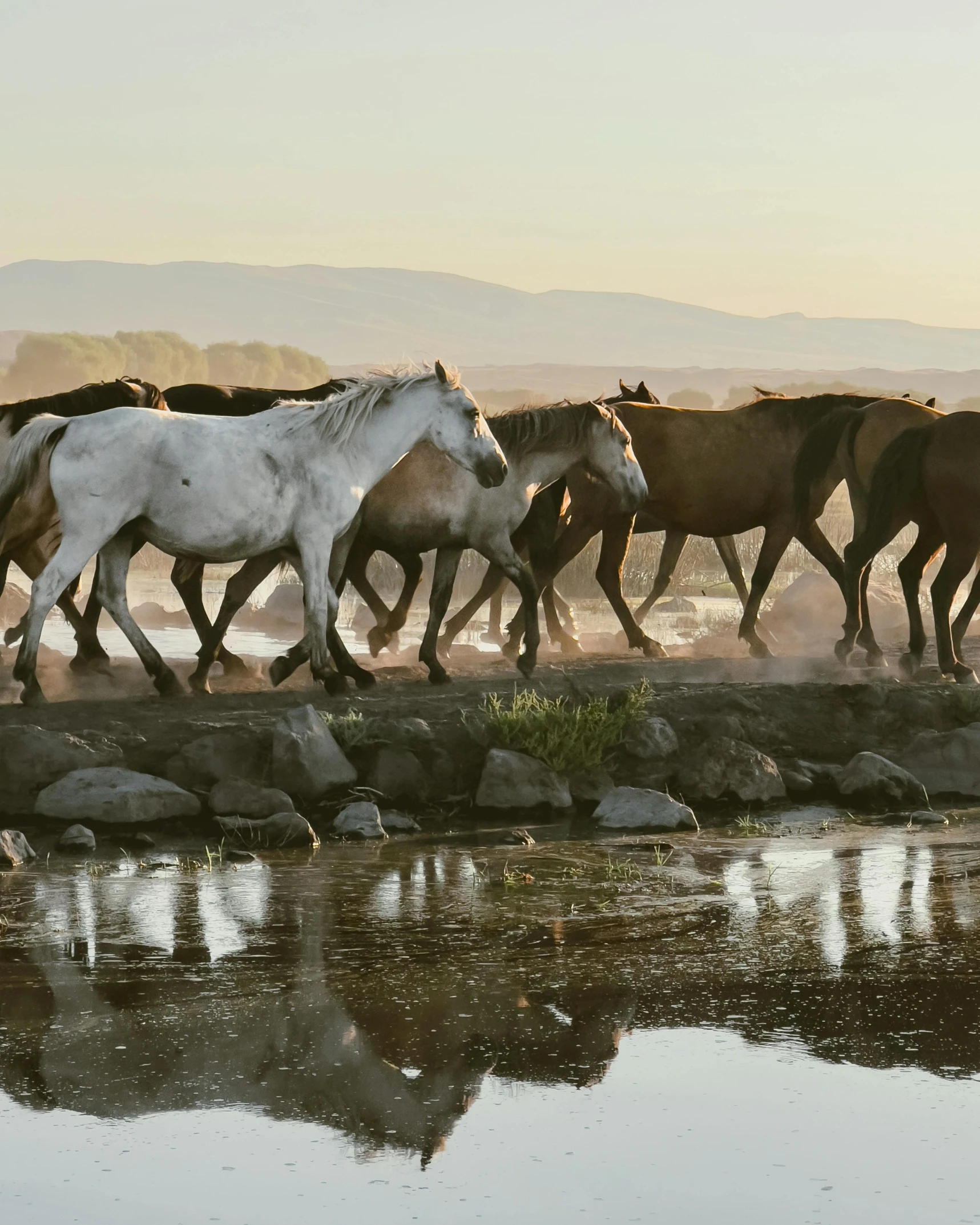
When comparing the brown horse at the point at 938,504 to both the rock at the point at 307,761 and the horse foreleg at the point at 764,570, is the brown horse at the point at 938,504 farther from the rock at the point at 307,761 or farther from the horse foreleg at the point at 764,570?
the rock at the point at 307,761

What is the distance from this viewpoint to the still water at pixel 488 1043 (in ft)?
11.8

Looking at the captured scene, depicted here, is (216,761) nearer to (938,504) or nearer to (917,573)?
(938,504)

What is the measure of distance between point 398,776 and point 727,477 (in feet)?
19.2

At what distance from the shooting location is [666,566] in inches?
596

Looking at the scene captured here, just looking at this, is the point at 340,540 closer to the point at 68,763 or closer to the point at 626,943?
the point at 68,763

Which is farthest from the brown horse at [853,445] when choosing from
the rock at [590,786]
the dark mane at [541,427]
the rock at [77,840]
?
the rock at [77,840]

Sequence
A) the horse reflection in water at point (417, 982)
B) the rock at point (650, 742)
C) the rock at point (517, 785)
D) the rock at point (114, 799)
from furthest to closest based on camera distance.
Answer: the rock at point (650, 742)
the rock at point (517, 785)
the rock at point (114, 799)
the horse reflection in water at point (417, 982)

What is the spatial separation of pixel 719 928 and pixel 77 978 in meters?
2.22

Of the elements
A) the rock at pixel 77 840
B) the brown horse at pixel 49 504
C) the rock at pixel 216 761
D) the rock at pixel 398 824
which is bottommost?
the rock at pixel 398 824

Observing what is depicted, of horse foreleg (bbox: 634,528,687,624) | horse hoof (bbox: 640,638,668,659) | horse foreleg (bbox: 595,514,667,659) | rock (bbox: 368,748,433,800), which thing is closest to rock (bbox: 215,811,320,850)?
rock (bbox: 368,748,433,800)

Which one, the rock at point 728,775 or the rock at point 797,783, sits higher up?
the rock at point 728,775

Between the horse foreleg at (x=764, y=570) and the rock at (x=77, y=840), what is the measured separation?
23.1ft

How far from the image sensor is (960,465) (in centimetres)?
1119

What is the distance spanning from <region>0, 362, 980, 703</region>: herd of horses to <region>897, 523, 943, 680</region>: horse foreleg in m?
0.02
